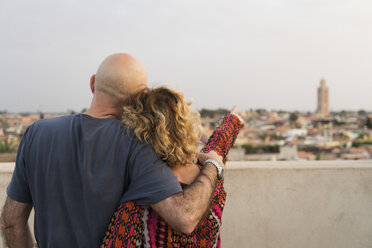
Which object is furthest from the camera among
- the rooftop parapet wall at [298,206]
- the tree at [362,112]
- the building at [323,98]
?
the building at [323,98]

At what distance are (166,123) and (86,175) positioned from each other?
0.29 meters

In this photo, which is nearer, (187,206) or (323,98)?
(187,206)

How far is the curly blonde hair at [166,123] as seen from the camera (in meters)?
1.04

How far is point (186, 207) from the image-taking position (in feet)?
3.28

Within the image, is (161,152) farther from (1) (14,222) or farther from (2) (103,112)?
(1) (14,222)

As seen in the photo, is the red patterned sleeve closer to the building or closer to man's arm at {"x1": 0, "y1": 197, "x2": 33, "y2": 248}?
man's arm at {"x1": 0, "y1": 197, "x2": 33, "y2": 248}

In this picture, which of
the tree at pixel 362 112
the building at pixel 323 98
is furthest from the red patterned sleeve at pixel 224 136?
the building at pixel 323 98

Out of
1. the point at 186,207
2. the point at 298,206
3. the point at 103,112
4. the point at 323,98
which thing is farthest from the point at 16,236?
the point at 323,98

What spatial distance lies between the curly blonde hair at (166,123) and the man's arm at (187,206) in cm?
10

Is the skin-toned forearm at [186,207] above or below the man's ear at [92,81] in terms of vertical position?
below

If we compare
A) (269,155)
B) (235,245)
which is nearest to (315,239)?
(235,245)

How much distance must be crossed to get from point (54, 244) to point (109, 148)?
368mm

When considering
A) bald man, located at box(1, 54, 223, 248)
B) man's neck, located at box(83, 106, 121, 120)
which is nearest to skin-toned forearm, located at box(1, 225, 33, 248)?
bald man, located at box(1, 54, 223, 248)

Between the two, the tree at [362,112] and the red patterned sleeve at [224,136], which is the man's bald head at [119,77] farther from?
the tree at [362,112]
